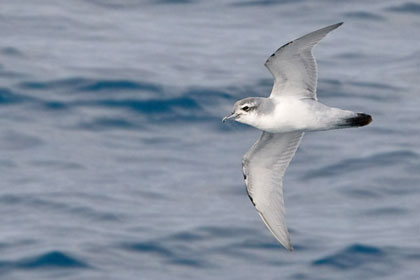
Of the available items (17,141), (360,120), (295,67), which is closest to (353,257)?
(360,120)

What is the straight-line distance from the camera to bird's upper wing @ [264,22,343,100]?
45.3 ft

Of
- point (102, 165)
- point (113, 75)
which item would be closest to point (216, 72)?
point (113, 75)

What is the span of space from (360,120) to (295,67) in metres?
1.01

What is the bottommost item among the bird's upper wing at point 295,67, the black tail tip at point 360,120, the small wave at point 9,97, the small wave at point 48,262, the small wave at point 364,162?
the black tail tip at point 360,120

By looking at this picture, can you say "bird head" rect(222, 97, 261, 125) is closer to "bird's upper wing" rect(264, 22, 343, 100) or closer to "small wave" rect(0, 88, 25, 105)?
"bird's upper wing" rect(264, 22, 343, 100)

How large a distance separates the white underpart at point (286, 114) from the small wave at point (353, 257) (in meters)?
3.21

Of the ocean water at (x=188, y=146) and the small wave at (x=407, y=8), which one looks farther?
the small wave at (x=407, y=8)

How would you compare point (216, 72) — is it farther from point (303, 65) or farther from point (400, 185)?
point (303, 65)

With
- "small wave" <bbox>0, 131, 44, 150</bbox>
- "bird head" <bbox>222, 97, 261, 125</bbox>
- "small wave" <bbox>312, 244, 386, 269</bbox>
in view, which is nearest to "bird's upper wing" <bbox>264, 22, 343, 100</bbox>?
"bird head" <bbox>222, 97, 261, 125</bbox>

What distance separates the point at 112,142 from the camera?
21.3 metres

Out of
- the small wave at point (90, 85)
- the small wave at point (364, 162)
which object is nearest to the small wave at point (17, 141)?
the small wave at point (90, 85)

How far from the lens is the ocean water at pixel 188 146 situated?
18.3 metres

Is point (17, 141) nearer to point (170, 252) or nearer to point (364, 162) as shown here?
point (170, 252)

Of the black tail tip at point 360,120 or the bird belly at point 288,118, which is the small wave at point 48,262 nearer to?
the bird belly at point 288,118
